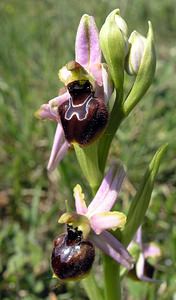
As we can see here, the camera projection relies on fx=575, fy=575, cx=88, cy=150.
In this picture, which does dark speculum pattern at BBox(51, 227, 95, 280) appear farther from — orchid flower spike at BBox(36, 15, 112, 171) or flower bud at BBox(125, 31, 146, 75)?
flower bud at BBox(125, 31, 146, 75)

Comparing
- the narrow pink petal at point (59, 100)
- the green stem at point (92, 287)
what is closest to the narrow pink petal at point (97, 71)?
the narrow pink petal at point (59, 100)

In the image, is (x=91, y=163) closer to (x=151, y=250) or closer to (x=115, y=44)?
(x=115, y=44)

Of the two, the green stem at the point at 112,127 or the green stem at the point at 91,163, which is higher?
the green stem at the point at 112,127

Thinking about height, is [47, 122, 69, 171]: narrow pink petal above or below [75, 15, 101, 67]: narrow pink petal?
below

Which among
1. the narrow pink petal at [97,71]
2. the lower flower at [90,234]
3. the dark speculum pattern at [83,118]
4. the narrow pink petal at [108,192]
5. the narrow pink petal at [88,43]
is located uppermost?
the narrow pink petal at [88,43]

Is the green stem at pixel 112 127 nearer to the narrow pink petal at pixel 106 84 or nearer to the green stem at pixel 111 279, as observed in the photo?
the narrow pink petal at pixel 106 84

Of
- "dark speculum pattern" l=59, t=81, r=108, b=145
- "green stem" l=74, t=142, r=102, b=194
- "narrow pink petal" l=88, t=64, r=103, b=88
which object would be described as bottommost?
"green stem" l=74, t=142, r=102, b=194

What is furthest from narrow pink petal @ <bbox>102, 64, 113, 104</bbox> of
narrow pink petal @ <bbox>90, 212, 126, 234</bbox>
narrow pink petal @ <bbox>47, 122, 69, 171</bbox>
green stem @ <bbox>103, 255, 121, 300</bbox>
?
green stem @ <bbox>103, 255, 121, 300</bbox>
